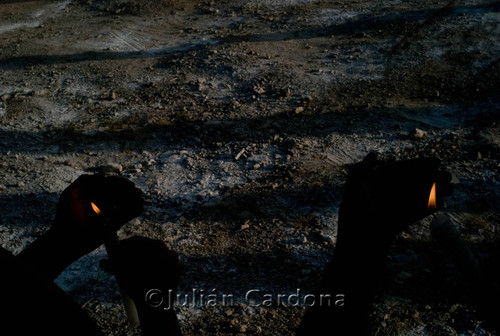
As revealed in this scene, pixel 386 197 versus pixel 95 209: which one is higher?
pixel 386 197

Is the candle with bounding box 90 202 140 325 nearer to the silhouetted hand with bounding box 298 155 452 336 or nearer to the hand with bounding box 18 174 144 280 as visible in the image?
the hand with bounding box 18 174 144 280

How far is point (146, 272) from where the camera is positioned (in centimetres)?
137

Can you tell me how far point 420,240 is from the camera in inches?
154

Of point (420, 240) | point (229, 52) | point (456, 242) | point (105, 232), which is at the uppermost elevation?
point (456, 242)

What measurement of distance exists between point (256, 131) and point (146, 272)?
425 cm

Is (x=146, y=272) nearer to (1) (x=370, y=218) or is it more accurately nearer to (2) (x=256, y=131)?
(1) (x=370, y=218)

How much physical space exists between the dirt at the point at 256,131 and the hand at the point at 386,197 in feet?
1.47

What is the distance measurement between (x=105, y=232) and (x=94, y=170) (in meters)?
3.89

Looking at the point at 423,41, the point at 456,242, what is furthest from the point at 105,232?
the point at 423,41

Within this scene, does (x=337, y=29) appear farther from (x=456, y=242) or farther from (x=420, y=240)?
(x=456, y=242)

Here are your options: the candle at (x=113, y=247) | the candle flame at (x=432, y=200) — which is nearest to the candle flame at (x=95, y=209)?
the candle at (x=113, y=247)

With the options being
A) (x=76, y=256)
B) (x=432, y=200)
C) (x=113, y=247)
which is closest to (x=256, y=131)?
(x=76, y=256)

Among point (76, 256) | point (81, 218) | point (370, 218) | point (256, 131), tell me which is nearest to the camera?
point (370, 218)

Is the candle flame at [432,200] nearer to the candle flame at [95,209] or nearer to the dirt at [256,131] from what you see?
the dirt at [256,131]
